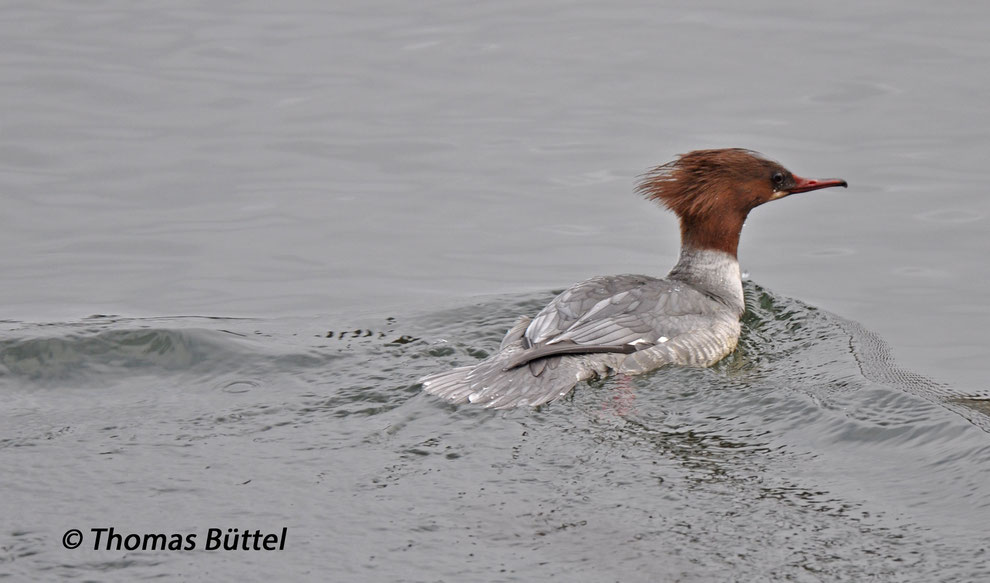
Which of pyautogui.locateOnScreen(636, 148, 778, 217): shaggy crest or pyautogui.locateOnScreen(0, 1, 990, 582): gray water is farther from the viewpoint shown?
pyautogui.locateOnScreen(636, 148, 778, 217): shaggy crest

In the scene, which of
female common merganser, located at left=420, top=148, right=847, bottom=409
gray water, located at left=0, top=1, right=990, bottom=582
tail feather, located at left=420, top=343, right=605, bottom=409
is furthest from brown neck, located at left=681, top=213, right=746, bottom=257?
tail feather, located at left=420, top=343, right=605, bottom=409

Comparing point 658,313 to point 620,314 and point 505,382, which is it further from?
point 505,382

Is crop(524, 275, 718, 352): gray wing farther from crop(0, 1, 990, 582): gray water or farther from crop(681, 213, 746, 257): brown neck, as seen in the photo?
crop(681, 213, 746, 257): brown neck

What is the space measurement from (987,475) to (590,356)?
244cm

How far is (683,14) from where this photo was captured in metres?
15.5

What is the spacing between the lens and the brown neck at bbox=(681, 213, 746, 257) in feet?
29.8

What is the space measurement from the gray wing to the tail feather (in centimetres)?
21

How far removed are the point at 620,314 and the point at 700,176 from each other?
1460 millimetres

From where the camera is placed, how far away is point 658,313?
8.19m

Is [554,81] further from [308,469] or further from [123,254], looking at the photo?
[308,469]

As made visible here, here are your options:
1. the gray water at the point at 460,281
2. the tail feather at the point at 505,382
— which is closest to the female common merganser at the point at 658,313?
the tail feather at the point at 505,382

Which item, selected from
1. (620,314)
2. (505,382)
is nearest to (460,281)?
(620,314)

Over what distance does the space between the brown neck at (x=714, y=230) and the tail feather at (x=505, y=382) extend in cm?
197

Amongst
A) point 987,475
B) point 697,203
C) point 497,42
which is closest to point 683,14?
point 497,42
